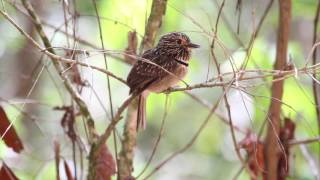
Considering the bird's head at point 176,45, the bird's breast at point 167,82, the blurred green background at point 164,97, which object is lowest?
the blurred green background at point 164,97

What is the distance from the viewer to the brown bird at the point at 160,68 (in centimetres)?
226

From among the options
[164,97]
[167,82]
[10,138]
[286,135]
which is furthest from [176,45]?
[164,97]

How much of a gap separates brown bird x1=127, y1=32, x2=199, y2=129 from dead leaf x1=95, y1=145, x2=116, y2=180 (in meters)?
0.17

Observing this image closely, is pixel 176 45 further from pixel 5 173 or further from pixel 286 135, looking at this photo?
pixel 5 173

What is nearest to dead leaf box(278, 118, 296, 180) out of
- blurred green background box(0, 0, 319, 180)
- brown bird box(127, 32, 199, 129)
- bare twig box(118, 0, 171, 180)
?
brown bird box(127, 32, 199, 129)

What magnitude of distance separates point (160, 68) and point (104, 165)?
0.41 m

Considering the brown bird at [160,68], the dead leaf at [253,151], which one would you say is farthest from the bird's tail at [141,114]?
the dead leaf at [253,151]

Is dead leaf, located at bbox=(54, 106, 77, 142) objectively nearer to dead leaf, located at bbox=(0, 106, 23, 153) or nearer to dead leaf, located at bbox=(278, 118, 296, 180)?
dead leaf, located at bbox=(0, 106, 23, 153)

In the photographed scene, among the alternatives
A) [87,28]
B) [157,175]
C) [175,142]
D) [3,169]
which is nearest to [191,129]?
[175,142]

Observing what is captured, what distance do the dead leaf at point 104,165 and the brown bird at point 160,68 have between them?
0.17 metres

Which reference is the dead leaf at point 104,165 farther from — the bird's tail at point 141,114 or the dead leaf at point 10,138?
the dead leaf at point 10,138

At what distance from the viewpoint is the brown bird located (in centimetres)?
226

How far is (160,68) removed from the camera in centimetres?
228

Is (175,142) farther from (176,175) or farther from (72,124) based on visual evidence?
(72,124)
